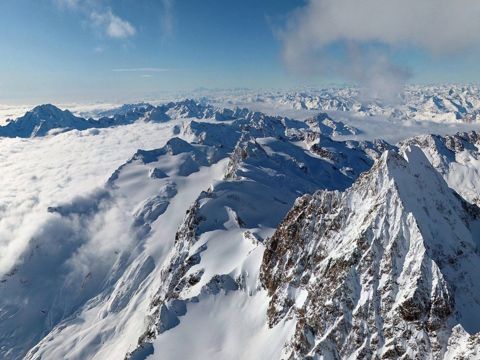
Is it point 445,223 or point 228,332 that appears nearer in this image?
point 445,223

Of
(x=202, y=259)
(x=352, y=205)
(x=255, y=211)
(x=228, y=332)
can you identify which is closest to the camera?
(x=352, y=205)

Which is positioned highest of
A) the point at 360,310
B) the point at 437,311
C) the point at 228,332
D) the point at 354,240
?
the point at 354,240

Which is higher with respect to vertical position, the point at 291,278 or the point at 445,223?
the point at 445,223

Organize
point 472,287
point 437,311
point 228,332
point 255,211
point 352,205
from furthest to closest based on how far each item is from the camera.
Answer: point 255,211
point 228,332
point 352,205
point 472,287
point 437,311

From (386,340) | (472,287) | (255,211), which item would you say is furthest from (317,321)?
(255,211)

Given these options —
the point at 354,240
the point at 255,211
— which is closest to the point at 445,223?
the point at 354,240

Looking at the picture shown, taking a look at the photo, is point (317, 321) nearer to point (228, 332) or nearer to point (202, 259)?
point (228, 332)
